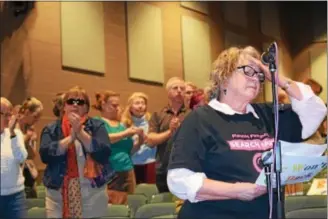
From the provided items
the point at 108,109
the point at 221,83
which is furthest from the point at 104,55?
the point at 221,83

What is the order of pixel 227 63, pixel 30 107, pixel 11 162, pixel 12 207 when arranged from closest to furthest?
pixel 227 63 → pixel 12 207 → pixel 11 162 → pixel 30 107

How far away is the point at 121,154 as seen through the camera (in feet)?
14.9

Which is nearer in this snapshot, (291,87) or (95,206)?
(291,87)

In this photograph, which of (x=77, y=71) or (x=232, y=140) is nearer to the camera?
(x=232, y=140)

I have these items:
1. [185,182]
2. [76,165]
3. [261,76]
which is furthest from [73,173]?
[261,76]

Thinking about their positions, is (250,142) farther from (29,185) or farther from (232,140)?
(29,185)

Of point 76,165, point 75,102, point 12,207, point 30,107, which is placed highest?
point 30,107

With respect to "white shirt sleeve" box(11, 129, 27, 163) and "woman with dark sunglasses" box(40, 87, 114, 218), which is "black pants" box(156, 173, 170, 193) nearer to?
"woman with dark sunglasses" box(40, 87, 114, 218)

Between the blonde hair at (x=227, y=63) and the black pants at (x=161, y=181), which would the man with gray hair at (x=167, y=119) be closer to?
the black pants at (x=161, y=181)

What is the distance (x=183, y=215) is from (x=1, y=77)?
477cm

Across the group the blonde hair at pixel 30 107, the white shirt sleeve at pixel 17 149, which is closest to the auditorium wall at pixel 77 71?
the blonde hair at pixel 30 107

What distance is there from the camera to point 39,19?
6852 mm

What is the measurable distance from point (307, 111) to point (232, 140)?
1.07 feet

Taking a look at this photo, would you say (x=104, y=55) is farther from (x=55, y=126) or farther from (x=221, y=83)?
(x=221, y=83)
